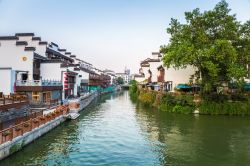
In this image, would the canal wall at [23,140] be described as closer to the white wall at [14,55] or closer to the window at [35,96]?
the window at [35,96]

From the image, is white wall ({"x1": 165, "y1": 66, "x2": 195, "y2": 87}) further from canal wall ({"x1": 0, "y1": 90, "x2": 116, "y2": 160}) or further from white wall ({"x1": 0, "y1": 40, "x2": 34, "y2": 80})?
canal wall ({"x1": 0, "y1": 90, "x2": 116, "y2": 160})

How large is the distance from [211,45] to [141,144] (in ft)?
78.7

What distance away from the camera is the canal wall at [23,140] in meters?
20.0

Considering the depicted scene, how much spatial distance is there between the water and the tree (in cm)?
853

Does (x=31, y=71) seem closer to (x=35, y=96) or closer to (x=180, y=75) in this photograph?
(x=35, y=96)

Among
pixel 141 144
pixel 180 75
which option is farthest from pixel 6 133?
pixel 180 75

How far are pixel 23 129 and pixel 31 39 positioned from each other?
38.7m

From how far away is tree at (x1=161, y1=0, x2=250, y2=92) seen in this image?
42.5 m

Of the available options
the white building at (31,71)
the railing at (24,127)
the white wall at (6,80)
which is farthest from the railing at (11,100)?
the white building at (31,71)

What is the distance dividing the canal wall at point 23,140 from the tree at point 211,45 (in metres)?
21.5

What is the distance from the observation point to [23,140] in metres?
23.5

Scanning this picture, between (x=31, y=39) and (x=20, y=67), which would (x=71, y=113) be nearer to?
(x=20, y=67)

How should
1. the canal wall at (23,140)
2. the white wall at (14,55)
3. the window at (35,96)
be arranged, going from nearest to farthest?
the canal wall at (23,140) < the window at (35,96) < the white wall at (14,55)

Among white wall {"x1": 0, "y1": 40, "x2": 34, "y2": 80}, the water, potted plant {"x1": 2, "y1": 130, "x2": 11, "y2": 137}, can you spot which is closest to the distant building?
white wall {"x1": 0, "y1": 40, "x2": 34, "y2": 80}
